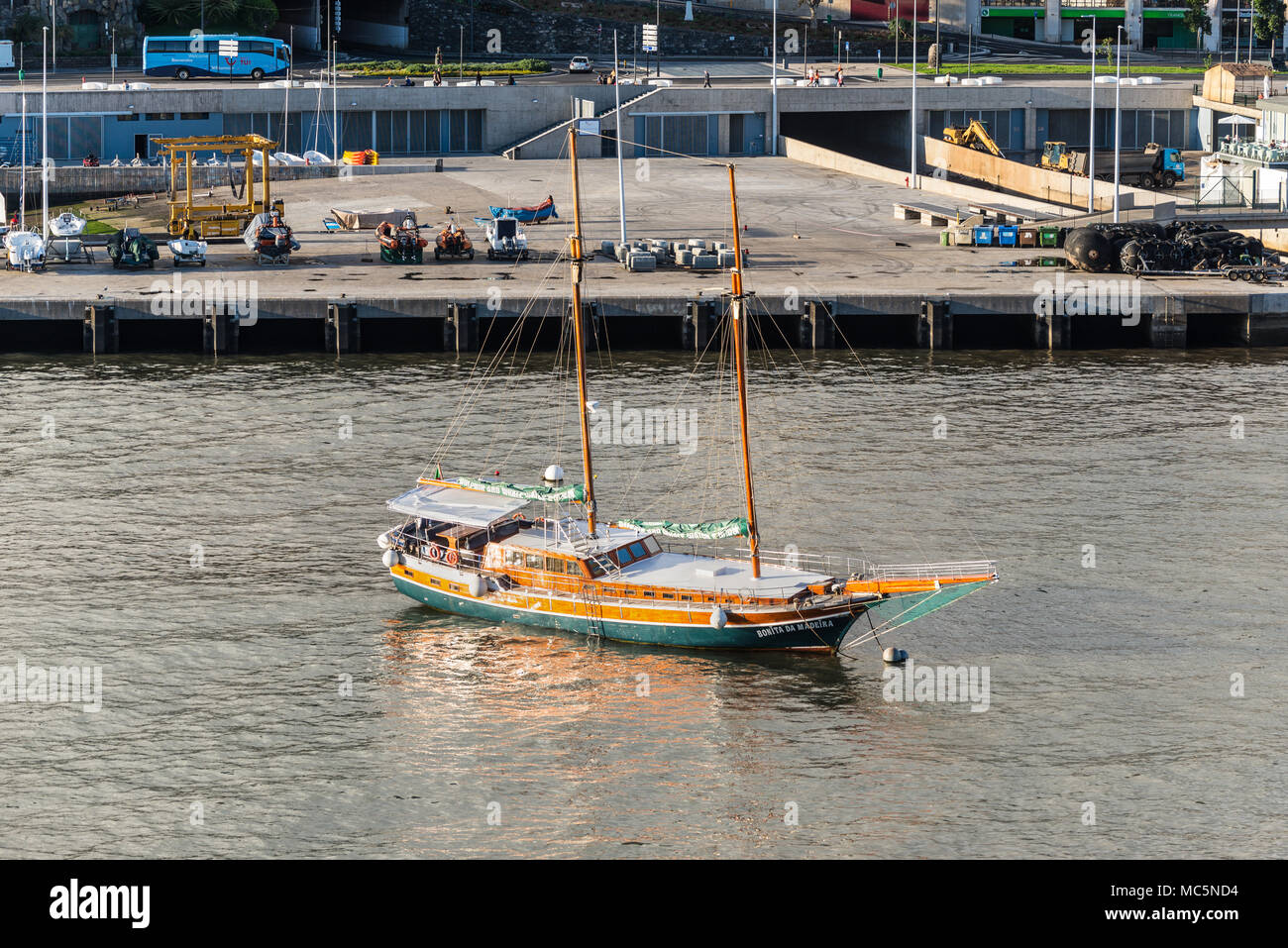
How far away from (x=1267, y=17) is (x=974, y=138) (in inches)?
2159

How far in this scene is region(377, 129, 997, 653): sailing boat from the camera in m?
52.1

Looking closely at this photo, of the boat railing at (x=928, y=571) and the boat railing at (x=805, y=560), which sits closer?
the boat railing at (x=928, y=571)

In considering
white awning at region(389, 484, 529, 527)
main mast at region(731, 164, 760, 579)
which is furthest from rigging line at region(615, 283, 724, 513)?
main mast at region(731, 164, 760, 579)

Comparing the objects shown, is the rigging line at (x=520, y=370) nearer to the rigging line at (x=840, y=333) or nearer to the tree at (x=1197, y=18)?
the rigging line at (x=840, y=333)

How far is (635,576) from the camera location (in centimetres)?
5381

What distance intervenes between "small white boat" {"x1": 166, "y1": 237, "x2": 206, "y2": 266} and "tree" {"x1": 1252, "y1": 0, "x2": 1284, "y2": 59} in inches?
4464

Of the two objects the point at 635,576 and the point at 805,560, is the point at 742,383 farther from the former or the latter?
the point at 635,576

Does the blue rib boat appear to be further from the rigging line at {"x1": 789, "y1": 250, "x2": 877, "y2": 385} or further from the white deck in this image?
the white deck

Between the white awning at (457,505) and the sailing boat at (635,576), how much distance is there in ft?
0.15

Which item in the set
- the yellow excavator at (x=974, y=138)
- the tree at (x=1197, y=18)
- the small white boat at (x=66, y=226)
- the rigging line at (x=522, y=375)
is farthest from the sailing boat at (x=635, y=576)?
the tree at (x=1197, y=18)

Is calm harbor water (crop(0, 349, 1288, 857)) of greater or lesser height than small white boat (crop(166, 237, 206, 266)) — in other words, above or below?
below

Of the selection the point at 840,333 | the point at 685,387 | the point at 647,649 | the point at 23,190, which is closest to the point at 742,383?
the point at 647,649

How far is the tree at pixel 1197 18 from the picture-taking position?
187750mm

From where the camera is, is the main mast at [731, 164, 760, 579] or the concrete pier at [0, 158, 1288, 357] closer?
the main mast at [731, 164, 760, 579]
